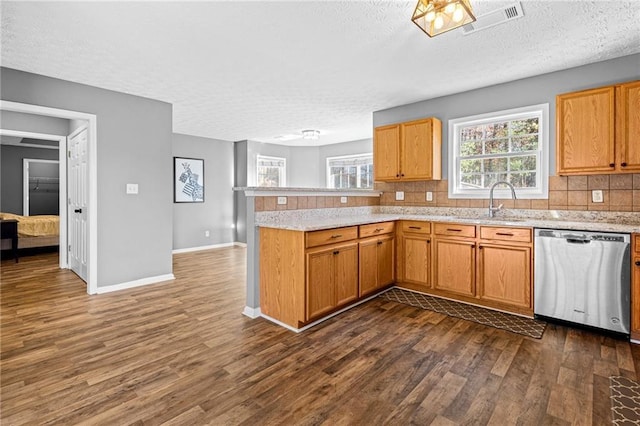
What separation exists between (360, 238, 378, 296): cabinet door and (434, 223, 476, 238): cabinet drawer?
0.74m

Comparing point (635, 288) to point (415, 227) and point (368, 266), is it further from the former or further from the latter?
point (368, 266)

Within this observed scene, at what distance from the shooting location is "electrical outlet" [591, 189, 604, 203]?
309 centimetres

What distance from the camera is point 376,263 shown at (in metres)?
3.57

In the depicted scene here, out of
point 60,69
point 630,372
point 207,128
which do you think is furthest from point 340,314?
point 207,128

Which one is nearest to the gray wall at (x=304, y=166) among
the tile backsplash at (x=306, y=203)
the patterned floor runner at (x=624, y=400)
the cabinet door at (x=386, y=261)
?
the tile backsplash at (x=306, y=203)

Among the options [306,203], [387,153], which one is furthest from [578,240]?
[306,203]

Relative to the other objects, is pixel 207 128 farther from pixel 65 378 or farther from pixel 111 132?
pixel 65 378

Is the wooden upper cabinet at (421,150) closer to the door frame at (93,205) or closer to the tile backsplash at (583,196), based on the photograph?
the tile backsplash at (583,196)

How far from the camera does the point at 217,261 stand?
5727 mm

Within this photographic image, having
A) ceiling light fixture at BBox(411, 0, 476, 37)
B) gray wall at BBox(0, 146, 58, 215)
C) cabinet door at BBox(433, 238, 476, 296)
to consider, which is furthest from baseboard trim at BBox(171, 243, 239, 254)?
ceiling light fixture at BBox(411, 0, 476, 37)

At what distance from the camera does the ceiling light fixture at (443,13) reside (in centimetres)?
194

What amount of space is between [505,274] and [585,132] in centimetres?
153

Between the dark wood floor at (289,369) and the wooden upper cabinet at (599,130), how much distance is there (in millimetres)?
1547

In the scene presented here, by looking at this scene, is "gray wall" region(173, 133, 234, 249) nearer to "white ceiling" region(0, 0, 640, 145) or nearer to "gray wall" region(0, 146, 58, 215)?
"white ceiling" region(0, 0, 640, 145)
